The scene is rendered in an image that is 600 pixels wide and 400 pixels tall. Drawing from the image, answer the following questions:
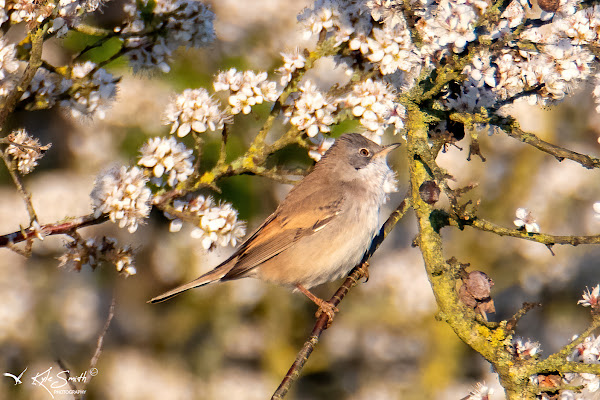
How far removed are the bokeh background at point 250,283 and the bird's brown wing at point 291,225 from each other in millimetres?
628

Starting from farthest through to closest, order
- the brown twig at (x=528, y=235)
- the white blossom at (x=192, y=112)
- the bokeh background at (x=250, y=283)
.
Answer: the bokeh background at (x=250, y=283) → the white blossom at (x=192, y=112) → the brown twig at (x=528, y=235)

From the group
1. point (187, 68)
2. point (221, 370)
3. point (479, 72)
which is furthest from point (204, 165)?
point (479, 72)

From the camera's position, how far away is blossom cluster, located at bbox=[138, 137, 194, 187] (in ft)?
10.1

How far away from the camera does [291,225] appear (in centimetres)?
455

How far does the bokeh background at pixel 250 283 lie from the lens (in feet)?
17.5

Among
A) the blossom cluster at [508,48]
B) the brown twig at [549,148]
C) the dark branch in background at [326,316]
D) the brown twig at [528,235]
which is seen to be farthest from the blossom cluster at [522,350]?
the blossom cluster at [508,48]

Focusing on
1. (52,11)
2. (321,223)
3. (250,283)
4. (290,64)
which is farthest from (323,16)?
(250,283)

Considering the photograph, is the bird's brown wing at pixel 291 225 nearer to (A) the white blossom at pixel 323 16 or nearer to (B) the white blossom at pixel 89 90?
(A) the white blossom at pixel 323 16

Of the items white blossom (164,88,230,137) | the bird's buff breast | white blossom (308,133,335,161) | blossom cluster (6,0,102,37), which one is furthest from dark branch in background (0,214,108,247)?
the bird's buff breast

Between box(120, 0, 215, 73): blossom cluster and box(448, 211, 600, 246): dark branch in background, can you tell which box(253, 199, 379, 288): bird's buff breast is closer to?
box(120, 0, 215, 73): blossom cluster

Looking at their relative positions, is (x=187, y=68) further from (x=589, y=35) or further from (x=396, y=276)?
(x=589, y=35)

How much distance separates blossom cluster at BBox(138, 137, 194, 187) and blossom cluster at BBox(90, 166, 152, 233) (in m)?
0.07

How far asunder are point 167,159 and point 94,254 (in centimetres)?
55

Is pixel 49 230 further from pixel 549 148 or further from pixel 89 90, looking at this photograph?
pixel 549 148
